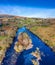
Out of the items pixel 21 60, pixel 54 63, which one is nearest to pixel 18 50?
pixel 21 60

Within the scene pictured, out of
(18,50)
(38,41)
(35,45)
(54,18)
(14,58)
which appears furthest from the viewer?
(54,18)

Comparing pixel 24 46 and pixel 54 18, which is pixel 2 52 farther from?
pixel 54 18

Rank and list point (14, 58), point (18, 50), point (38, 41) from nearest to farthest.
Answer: point (14, 58) < point (18, 50) < point (38, 41)

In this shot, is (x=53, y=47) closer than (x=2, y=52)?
No

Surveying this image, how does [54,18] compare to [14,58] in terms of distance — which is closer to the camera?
[14,58]

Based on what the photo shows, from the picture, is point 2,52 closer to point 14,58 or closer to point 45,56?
point 14,58

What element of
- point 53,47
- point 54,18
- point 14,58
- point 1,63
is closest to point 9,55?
point 14,58

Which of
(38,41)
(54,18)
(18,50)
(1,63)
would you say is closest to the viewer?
(1,63)

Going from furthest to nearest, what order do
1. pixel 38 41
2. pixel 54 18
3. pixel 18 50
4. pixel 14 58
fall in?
1. pixel 54 18
2. pixel 38 41
3. pixel 18 50
4. pixel 14 58

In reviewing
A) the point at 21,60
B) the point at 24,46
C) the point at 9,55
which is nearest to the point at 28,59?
the point at 21,60
